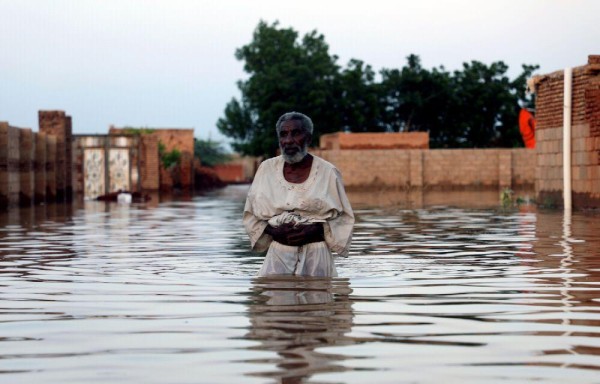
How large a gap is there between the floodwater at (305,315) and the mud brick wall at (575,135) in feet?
31.2

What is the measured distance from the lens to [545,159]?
26.9 metres

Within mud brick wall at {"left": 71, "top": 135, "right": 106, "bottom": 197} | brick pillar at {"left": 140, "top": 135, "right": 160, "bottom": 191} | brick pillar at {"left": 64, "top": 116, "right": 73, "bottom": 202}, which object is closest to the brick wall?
brick pillar at {"left": 140, "top": 135, "right": 160, "bottom": 191}

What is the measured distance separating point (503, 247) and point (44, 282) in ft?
20.4

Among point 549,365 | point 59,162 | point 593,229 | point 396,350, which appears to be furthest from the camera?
point 59,162

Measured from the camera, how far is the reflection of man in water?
5.63 meters

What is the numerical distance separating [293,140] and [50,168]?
3329 cm

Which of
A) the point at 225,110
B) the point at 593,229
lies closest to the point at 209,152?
the point at 225,110

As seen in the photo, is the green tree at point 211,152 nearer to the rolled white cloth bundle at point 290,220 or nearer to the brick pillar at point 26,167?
the brick pillar at point 26,167

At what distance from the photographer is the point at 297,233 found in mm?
8688

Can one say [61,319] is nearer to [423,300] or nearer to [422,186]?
[423,300]

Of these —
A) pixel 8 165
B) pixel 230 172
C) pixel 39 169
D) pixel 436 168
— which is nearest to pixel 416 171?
pixel 436 168

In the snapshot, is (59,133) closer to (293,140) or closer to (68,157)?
(68,157)

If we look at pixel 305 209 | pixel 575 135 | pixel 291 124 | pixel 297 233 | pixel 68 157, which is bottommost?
pixel 297 233

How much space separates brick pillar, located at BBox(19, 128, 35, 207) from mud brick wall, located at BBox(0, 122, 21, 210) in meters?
1.18
